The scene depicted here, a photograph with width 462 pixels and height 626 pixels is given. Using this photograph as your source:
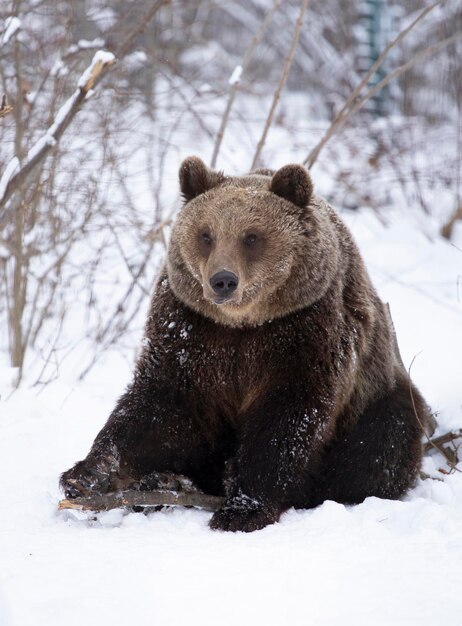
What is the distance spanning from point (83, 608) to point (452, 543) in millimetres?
1513

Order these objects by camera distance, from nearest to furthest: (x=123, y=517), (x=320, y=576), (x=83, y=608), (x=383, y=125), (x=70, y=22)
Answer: (x=83, y=608)
(x=320, y=576)
(x=123, y=517)
(x=70, y=22)
(x=383, y=125)

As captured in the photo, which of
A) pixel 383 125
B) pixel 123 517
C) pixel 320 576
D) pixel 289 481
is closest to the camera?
pixel 320 576

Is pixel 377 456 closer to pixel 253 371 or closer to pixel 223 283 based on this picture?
pixel 253 371

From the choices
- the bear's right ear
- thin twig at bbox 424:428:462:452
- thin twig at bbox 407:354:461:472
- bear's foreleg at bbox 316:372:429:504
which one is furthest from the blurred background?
thin twig at bbox 424:428:462:452

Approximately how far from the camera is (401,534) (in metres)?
3.59

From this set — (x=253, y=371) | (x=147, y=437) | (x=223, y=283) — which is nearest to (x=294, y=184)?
(x=223, y=283)

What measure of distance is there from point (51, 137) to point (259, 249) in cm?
116

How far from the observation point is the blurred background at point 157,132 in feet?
23.0

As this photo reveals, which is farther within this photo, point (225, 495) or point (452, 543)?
point (225, 495)

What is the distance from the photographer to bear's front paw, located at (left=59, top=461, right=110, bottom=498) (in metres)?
3.88

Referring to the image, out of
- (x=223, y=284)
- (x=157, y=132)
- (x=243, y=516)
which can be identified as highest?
(x=157, y=132)

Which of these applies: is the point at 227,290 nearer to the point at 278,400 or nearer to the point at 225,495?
the point at 278,400

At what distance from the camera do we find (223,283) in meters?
4.05

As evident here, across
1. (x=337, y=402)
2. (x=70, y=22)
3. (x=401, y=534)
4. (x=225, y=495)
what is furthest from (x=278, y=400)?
(x=70, y=22)
